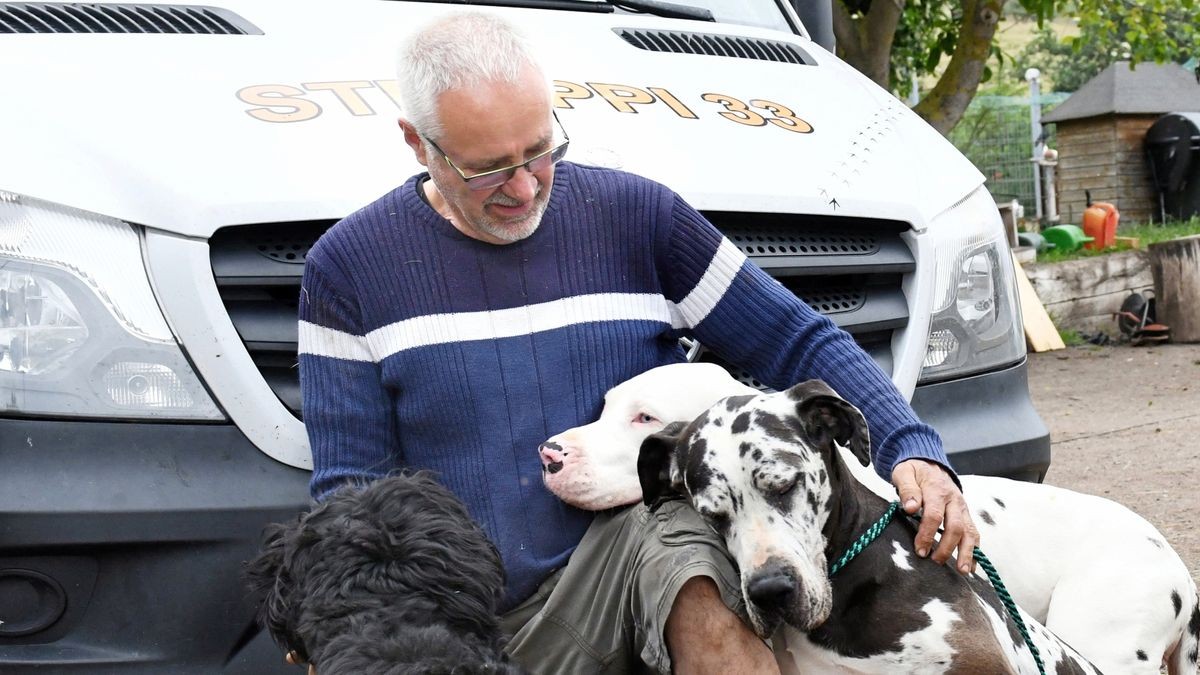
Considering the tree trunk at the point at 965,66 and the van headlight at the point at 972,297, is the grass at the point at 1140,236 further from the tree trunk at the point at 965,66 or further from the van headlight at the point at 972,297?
the van headlight at the point at 972,297

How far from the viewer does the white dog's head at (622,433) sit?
292 centimetres

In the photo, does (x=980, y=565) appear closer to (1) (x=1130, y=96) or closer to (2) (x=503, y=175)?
(2) (x=503, y=175)

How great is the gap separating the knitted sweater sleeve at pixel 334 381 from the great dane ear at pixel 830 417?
0.95 m

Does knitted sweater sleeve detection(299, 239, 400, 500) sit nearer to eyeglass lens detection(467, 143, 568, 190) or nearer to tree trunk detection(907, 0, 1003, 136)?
eyeglass lens detection(467, 143, 568, 190)

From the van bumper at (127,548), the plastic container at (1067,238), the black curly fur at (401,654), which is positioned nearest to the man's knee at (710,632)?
the black curly fur at (401,654)

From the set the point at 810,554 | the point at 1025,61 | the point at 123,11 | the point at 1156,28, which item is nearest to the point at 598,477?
the point at 810,554

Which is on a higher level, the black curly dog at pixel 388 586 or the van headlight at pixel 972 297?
the black curly dog at pixel 388 586

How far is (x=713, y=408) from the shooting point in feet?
9.41

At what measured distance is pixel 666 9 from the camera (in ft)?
15.6

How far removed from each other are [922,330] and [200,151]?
197cm

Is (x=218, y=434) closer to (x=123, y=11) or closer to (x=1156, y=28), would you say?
(x=123, y=11)

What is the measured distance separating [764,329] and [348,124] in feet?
3.73

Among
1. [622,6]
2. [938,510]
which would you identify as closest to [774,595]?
[938,510]

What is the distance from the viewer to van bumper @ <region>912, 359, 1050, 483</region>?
3775 millimetres
